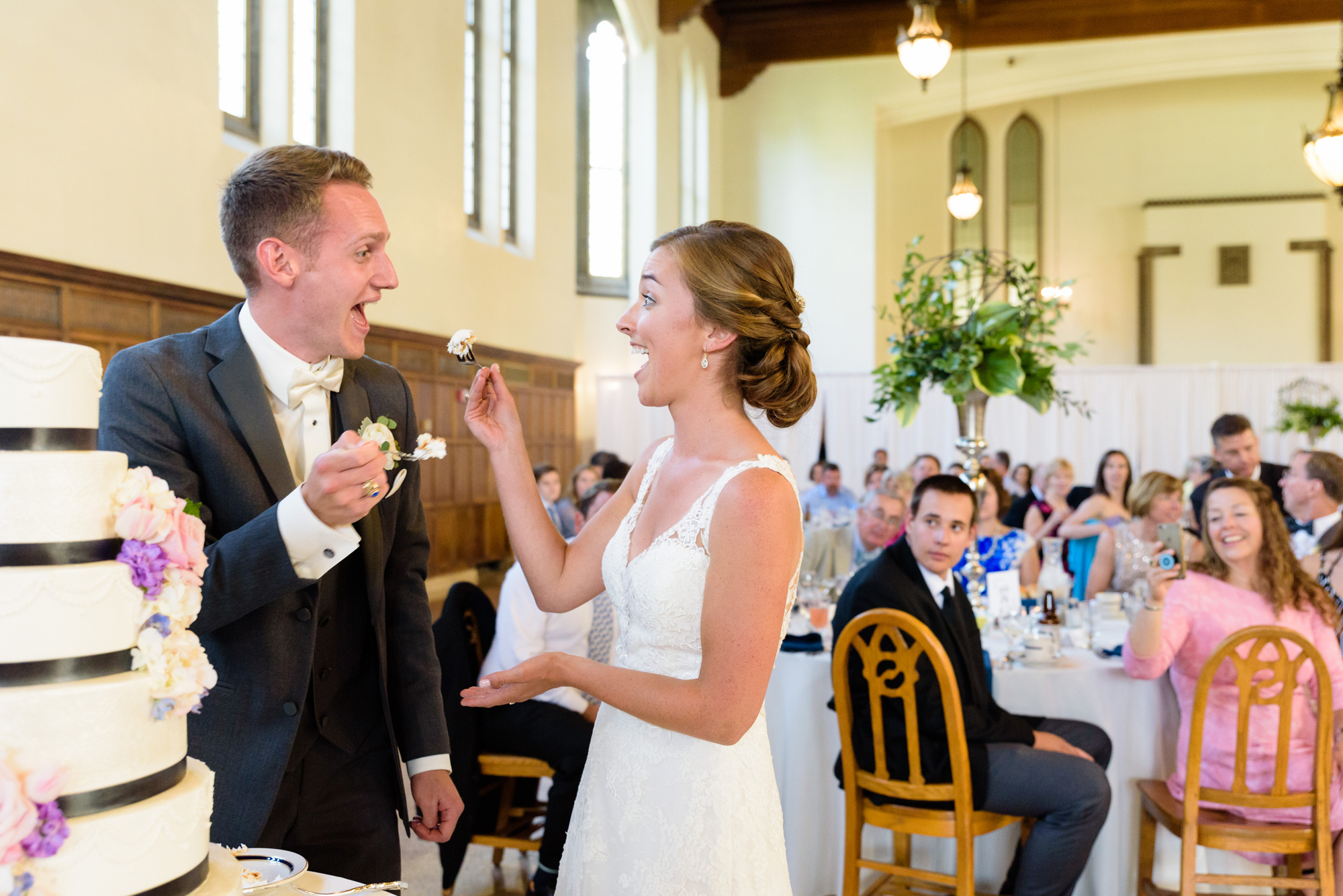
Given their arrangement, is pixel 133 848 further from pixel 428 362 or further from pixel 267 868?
pixel 428 362

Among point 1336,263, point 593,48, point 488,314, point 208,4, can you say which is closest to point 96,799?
point 208,4

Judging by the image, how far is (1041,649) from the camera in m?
3.87

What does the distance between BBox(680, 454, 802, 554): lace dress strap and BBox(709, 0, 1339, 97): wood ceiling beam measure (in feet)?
46.6

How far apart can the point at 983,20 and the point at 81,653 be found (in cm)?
1705

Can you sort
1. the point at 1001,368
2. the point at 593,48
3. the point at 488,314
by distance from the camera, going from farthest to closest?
1. the point at 593,48
2. the point at 488,314
3. the point at 1001,368

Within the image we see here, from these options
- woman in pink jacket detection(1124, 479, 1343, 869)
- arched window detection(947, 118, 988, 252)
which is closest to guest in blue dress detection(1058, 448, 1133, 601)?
woman in pink jacket detection(1124, 479, 1343, 869)

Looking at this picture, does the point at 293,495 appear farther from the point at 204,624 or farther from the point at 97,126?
the point at 97,126

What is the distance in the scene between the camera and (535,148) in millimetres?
12117

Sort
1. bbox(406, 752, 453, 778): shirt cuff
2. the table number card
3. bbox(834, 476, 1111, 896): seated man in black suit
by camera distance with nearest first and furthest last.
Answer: bbox(406, 752, 453, 778): shirt cuff < bbox(834, 476, 1111, 896): seated man in black suit < the table number card

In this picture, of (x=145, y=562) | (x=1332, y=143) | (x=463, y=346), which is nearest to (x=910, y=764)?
(x=463, y=346)

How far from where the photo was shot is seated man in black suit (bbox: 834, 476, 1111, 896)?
3.21 metres

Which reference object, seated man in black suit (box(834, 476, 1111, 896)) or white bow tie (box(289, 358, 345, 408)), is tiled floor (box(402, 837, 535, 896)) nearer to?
seated man in black suit (box(834, 476, 1111, 896))

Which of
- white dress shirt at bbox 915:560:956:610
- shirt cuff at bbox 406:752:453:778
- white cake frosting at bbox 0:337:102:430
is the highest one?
white cake frosting at bbox 0:337:102:430

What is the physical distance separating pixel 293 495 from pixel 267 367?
1.18 feet
